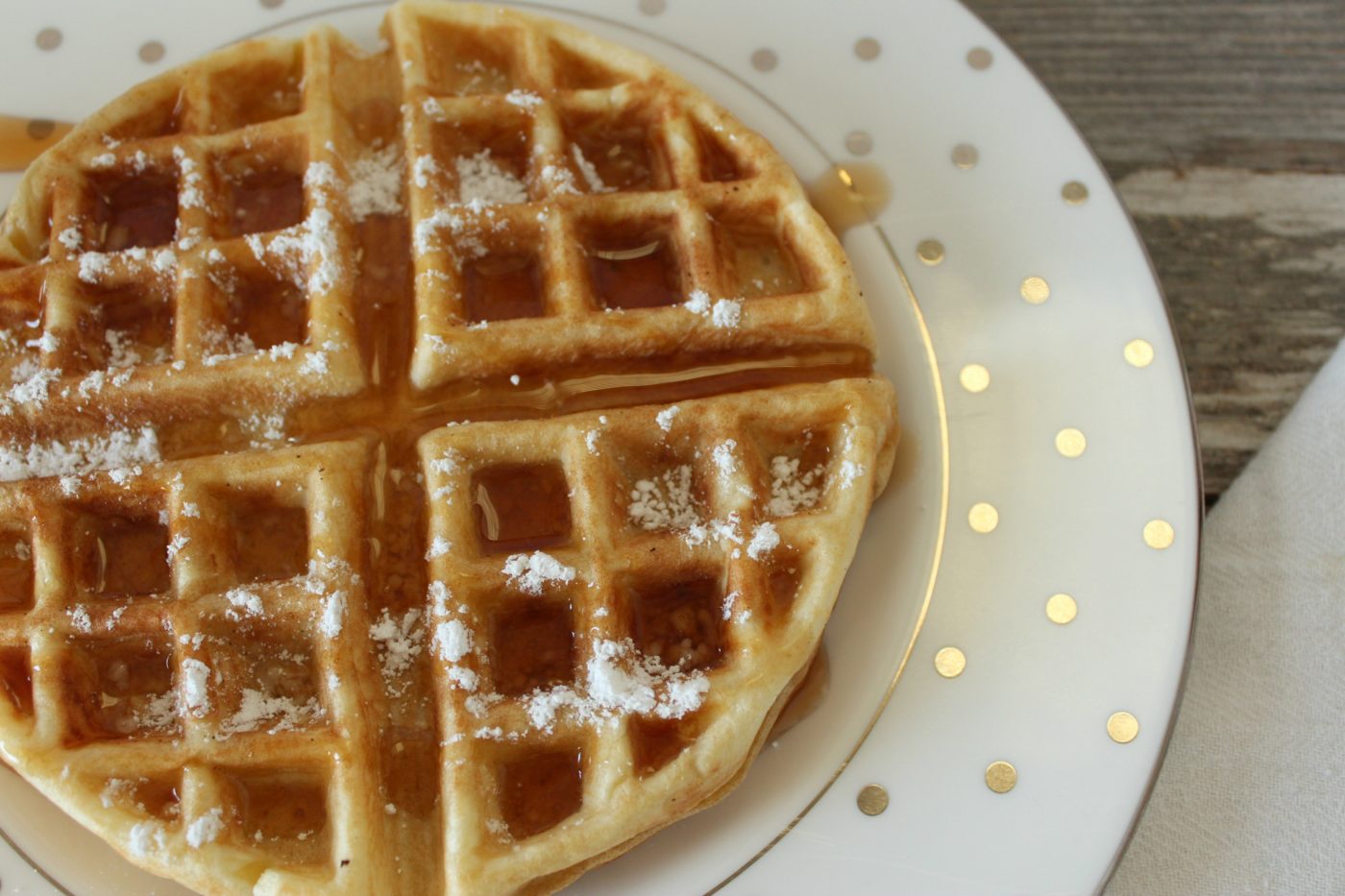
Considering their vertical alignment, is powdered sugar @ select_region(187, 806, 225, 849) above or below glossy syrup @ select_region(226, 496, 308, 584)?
below

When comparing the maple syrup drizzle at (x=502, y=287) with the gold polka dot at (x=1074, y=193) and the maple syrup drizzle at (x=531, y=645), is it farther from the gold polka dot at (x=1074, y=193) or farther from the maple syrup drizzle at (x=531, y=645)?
the gold polka dot at (x=1074, y=193)

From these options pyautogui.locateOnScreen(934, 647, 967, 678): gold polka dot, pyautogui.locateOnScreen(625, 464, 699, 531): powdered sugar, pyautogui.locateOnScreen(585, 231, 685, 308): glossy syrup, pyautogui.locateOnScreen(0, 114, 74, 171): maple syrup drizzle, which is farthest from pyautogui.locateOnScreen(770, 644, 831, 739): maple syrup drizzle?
pyautogui.locateOnScreen(0, 114, 74, 171): maple syrup drizzle

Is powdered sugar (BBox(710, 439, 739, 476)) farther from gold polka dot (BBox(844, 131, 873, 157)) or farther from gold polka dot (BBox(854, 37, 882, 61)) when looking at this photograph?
gold polka dot (BBox(854, 37, 882, 61))

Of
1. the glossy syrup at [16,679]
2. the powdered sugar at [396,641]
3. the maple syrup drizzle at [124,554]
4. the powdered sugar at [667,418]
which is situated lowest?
the glossy syrup at [16,679]

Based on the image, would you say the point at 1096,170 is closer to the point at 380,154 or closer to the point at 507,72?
the point at 507,72

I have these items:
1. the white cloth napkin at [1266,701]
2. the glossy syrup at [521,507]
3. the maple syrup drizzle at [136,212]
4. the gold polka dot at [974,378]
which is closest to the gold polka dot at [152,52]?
the maple syrup drizzle at [136,212]

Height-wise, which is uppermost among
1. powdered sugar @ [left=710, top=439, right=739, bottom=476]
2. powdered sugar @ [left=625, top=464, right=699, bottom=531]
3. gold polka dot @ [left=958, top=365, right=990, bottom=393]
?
gold polka dot @ [left=958, top=365, right=990, bottom=393]

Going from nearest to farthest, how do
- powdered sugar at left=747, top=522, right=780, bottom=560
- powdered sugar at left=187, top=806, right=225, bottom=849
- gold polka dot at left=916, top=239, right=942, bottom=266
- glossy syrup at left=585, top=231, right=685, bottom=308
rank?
powdered sugar at left=187, top=806, right=225, bottom=849 < powdered sugar at left=747, top=522, right=780, bottom=560 < glossy syrup at left=585, top=231, right=685, bottom=308 < gold polka dot at left=916, top=239, right=942, bottom=266
